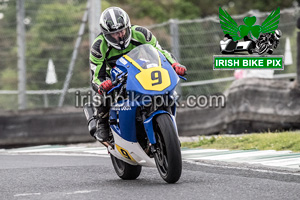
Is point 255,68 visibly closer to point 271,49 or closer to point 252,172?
point 271,49

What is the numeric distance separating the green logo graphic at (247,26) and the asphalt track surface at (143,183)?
208 inches

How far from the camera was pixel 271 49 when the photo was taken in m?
13.4

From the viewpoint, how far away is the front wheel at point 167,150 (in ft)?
21.5

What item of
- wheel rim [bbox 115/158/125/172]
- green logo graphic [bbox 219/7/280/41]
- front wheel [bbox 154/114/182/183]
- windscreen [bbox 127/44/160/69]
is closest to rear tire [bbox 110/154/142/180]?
wheel rim [bbox 115/158/125/172]

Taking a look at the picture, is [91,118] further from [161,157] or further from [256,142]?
[256,142]

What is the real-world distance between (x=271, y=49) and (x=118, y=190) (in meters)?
7.40

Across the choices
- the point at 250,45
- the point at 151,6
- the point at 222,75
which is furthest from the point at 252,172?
the point at 151,6

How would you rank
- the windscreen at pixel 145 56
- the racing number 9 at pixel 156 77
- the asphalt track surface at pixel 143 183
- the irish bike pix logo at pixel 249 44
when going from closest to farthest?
the asphalt track surface at pixel 143 183 → the racing number 9 at pixel 156 77 → the windscreen at pixel 145 56 → the irish bike pix logo at pixel 249 44

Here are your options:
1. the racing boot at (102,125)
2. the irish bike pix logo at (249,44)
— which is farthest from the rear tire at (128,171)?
the irish bike pix logo at (249,44)

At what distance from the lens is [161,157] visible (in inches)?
271

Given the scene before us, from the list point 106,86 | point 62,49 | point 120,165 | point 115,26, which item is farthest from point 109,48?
point 62,49

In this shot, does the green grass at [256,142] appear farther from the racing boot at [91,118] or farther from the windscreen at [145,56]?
the windscreen at [145,56]

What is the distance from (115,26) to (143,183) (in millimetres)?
1642

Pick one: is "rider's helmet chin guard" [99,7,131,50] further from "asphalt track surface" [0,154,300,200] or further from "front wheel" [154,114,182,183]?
"asphalt track surface" [0,154,300,200]
